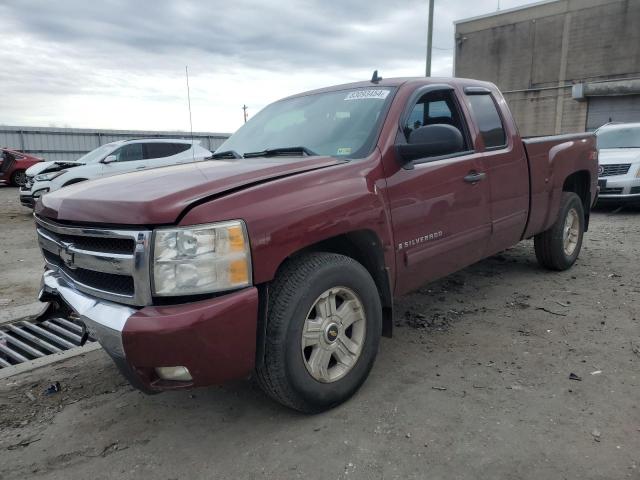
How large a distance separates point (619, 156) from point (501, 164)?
268 inches

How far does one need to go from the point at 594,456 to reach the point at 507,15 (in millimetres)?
30081

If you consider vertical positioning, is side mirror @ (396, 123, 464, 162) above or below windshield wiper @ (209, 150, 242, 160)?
above

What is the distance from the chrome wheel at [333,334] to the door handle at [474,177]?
1.43m

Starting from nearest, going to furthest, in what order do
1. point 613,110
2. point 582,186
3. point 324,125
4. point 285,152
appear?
point 285,152
point 324,125
point 582,186
point 613,110

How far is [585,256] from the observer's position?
607 centimetres

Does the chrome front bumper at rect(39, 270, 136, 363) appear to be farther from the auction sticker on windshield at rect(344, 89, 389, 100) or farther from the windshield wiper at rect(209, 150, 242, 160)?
the auction sticker on windshield at rect(344, 89, 389, 100)

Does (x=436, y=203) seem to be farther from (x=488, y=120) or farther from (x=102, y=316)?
(x=102, y=316)

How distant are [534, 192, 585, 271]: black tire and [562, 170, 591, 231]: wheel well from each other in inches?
6.1

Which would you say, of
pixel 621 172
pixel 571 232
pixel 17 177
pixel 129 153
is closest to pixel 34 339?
pixel 571 232

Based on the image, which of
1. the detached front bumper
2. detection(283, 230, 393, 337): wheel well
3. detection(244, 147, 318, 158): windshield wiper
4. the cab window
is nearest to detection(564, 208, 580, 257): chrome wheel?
the cab window

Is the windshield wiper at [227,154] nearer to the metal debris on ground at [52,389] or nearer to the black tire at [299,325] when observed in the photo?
the black tire at [299,325]

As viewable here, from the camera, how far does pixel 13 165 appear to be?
1791 cm

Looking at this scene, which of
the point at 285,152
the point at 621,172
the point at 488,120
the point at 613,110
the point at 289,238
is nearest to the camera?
the point at 289,238

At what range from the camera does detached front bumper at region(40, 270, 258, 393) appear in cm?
213
